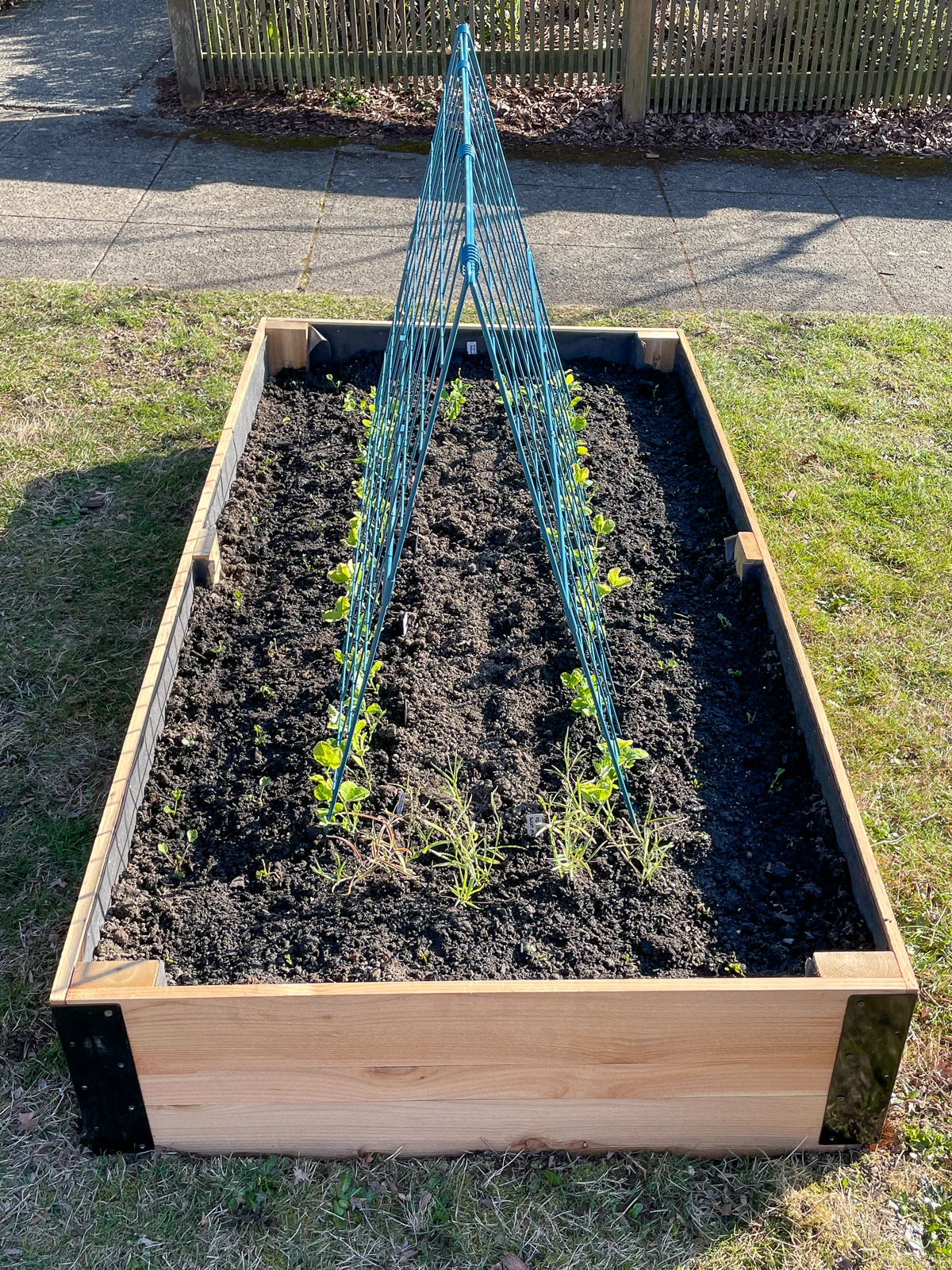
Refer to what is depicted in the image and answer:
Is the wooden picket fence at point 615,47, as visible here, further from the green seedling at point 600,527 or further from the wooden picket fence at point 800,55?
the green seedling at point 600,527

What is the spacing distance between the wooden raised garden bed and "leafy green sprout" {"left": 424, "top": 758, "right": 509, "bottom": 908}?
73mm

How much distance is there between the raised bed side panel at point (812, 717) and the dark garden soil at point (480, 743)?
0.15 feet

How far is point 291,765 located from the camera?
2738 mm

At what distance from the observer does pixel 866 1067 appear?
2.12 m

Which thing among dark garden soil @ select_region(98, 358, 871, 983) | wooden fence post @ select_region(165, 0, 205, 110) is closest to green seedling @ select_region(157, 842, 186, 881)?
dark garden soil @ select_region(98, 358, 871, 983)

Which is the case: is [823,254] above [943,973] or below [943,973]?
above

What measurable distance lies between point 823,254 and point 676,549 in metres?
3.25

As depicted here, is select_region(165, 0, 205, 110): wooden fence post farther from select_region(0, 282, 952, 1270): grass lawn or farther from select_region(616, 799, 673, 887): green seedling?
select_region(616, 799, 673, 887): green seedling

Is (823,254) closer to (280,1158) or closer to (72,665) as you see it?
(72,665)

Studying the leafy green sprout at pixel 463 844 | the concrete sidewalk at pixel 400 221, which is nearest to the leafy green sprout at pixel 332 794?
the leafy green sprout at pixel 463 844

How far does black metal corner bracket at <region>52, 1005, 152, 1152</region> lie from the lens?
6.63 feet

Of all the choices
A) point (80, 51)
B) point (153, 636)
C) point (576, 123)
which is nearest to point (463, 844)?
point (153, 636)

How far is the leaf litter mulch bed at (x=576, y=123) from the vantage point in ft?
24.0

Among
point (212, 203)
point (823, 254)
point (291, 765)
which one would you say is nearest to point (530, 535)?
point (291, 765)
